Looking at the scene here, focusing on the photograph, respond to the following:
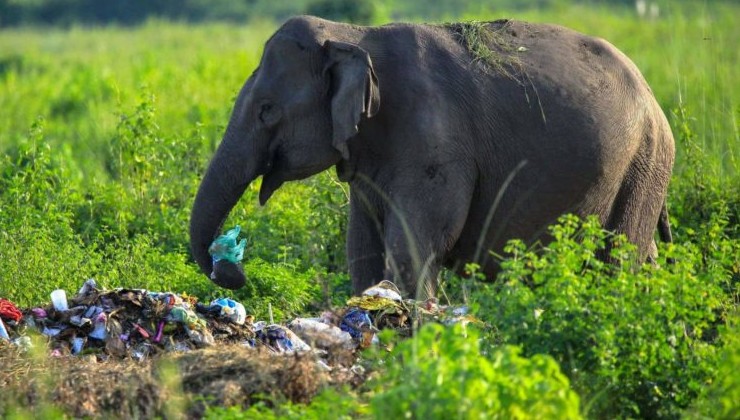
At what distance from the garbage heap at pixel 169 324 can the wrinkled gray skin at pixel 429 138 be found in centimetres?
35

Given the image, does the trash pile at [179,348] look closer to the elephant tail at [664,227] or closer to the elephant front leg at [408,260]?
the elephant front leg at [408,260]

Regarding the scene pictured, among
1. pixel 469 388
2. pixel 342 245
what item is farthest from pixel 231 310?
pixel 469 388

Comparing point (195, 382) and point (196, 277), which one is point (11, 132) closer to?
point (196, 277)

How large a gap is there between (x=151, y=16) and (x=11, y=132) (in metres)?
15.2

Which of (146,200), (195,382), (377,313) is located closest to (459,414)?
(195,382)

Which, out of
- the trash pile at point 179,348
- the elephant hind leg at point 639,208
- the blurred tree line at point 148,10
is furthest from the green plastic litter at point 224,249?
the blurred tree line at point 148,10

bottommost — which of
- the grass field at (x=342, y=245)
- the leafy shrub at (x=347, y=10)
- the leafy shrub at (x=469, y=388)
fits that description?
the leafy shrub at (x=347, y=10)

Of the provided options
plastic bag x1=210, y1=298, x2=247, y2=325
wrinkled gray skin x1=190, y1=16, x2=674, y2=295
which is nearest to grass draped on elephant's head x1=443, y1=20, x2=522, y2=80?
wrinkled gray skin x1=190, y1=16, x2=674, y2=295

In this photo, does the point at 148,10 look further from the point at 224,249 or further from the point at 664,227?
the point at 224,249

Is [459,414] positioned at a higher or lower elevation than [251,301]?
higher

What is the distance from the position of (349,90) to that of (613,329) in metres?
2.49

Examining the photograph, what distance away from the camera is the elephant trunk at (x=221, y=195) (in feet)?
32.2

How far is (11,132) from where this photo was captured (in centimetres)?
1862

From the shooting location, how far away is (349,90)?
9.62 meters
